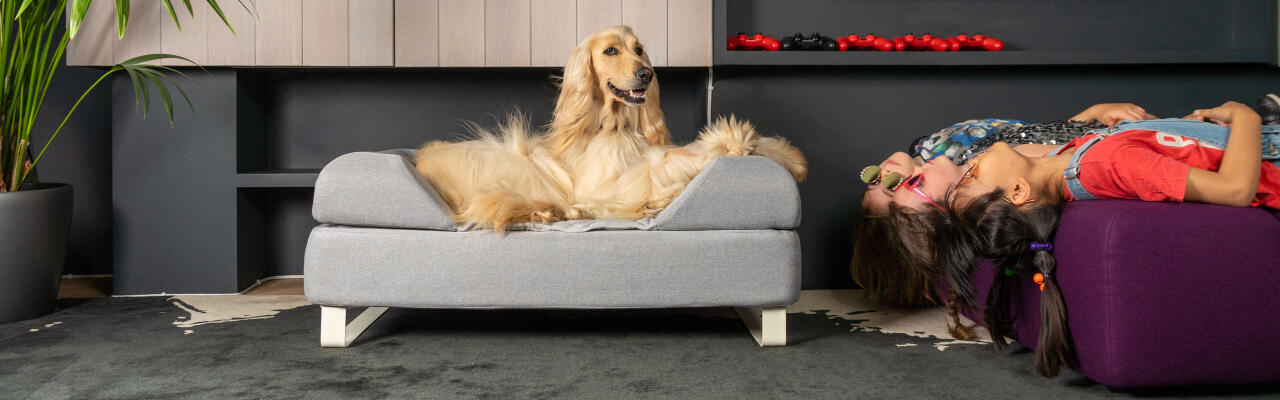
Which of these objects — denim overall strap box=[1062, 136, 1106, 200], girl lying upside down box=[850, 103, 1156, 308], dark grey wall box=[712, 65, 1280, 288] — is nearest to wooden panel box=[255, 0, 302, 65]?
dark grey wall box=[712, 65, 1280, 288]

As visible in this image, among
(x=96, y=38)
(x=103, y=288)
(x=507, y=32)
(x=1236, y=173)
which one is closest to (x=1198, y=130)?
(x=1236, y=173)

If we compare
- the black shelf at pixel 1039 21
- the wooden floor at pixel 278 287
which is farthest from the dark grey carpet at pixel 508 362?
the black shelf at pixel 1039 21

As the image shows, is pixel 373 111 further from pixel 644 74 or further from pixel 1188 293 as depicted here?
pixel 1188 293

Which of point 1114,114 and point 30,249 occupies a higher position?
point 1114,114

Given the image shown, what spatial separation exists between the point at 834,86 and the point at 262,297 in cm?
220

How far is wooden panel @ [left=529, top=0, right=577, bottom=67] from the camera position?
2926mm

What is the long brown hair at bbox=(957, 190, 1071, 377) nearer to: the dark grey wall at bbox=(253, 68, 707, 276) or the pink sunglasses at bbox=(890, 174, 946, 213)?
the pink sunglasses at bbox=(890, 174, 946, 213)

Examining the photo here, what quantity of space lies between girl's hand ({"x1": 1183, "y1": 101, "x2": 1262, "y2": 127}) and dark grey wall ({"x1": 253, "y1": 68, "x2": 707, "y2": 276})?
5.68 feet

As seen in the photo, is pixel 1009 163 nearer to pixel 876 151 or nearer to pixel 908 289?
pixel 908 289

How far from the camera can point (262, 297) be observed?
287 centimetres

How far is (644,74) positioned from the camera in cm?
224

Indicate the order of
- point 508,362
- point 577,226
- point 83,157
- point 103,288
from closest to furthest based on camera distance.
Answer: point 508,362
point 577,226
point 103,288
point 83,157

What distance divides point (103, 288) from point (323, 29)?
1.29m

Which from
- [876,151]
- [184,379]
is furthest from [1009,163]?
[184,379]
